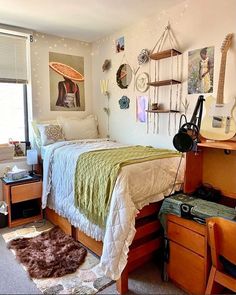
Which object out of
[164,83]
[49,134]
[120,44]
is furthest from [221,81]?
[49,134]

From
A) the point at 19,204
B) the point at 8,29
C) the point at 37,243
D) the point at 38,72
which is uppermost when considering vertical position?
the point at 8,29

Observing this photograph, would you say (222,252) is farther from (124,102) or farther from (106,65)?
(106,65)

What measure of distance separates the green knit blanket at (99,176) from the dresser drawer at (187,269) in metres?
0.58

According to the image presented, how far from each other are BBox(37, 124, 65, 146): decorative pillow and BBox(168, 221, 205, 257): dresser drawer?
1.78 metres

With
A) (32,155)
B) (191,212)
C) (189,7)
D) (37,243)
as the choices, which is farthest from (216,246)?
(32,155)

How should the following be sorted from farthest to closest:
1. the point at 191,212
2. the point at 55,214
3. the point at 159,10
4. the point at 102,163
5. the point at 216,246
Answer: the point at 55,214, the point at 159,10, the point at 102,163, the point at 191,212, the point at 216,246

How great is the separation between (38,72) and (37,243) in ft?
6.93

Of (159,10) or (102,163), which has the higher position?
(159,10)

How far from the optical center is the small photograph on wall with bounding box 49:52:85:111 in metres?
3.36

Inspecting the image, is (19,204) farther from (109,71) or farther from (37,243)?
(109,71)

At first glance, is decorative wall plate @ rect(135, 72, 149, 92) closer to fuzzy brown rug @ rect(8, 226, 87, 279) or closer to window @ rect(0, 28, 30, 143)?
window @ rect(0, 28, 30, 143)

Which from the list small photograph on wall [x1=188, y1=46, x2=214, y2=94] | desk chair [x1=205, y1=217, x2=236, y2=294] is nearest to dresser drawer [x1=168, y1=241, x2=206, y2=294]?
desk chair [x1=205, y1=217, x2=236, y2=294]

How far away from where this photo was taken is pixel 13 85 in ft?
10.3

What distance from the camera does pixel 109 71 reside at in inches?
133
